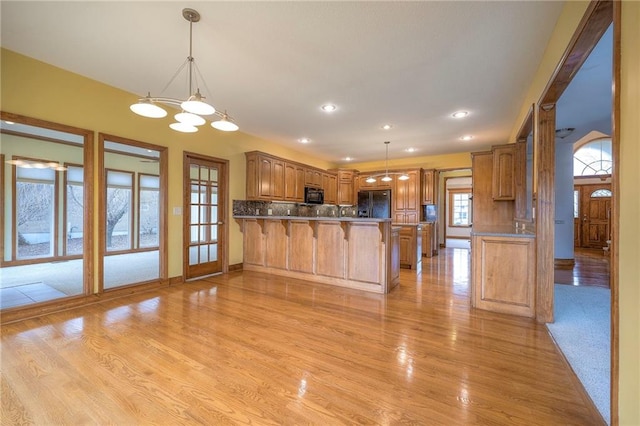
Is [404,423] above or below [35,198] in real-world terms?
below

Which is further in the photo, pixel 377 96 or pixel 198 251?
pixel 198 251

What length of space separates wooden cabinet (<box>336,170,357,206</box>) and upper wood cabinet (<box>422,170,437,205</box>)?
1969mm

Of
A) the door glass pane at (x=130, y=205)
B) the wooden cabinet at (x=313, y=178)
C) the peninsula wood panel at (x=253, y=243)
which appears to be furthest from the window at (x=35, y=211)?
the wooden cabinet at (x=313, y=178)

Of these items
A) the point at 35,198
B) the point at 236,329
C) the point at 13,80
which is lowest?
the point at 236,329

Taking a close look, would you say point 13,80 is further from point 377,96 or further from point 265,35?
point 377,96

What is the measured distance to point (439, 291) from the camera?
3801 mm

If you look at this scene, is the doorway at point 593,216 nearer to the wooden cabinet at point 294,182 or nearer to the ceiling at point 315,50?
the ceiling at point 315,50

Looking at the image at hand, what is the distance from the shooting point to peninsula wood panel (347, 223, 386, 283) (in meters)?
3.85

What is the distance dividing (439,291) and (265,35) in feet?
12.5

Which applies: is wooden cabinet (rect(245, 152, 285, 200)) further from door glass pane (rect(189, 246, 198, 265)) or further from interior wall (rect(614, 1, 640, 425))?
interior wall (rect(614, 1, 640, 425))

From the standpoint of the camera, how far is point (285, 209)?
21.5 feet

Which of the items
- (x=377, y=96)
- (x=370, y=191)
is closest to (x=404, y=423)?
(x=377, y=96)

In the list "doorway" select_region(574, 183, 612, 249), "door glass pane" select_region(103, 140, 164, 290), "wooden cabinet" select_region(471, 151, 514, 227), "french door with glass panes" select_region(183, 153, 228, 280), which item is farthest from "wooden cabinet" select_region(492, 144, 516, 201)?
"door glass pane" select_region(103, 140, 164, 290)

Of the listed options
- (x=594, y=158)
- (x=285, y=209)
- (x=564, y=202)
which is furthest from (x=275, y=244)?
(x=594, y=158)
